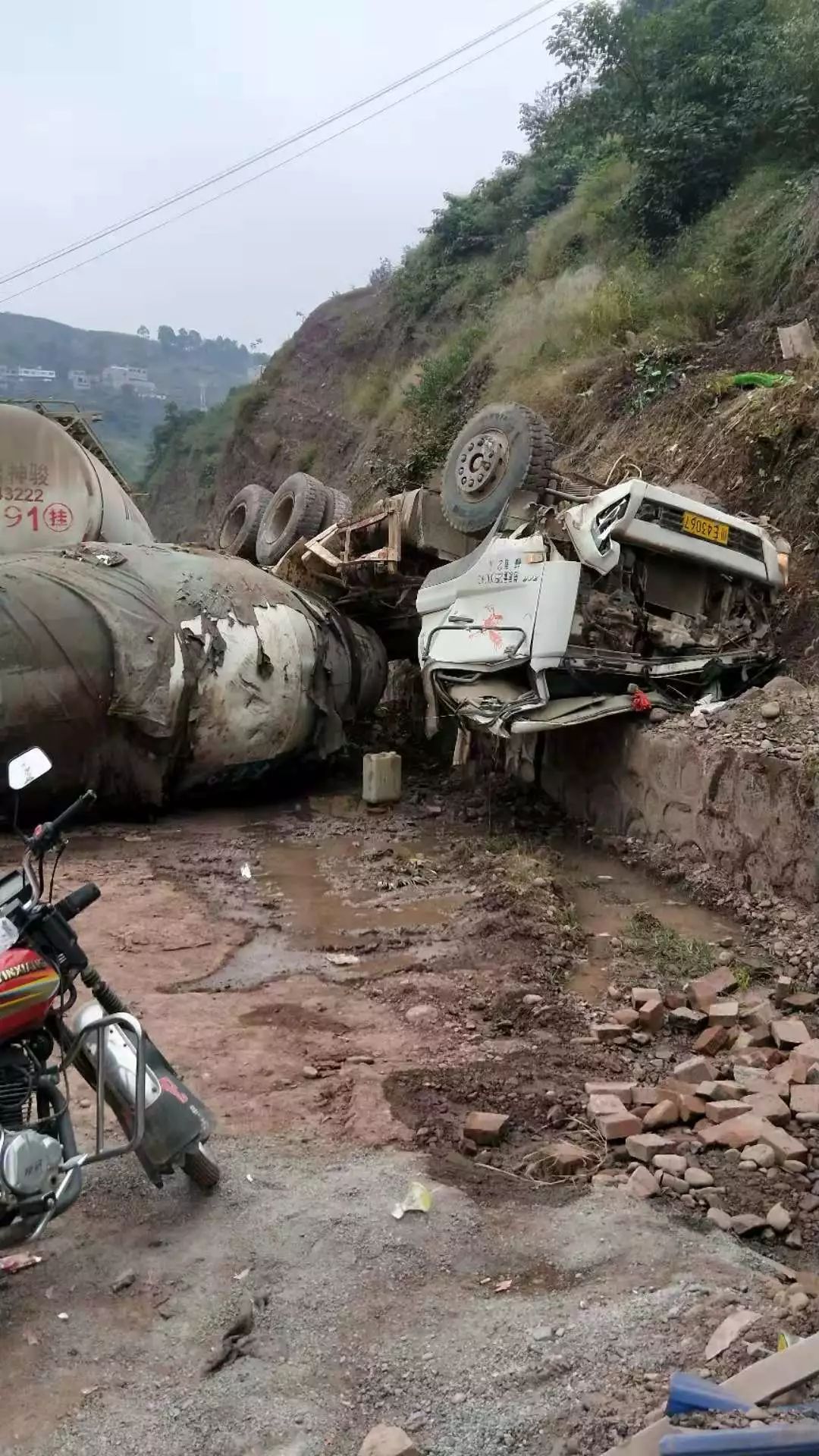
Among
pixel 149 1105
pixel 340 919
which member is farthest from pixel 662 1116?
pixel 340 919

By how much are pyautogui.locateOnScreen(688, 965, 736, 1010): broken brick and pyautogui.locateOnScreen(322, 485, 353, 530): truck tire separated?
7128mm

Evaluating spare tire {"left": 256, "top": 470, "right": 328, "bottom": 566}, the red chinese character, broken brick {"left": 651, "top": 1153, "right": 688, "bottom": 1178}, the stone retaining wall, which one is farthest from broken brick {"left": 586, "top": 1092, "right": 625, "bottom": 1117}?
spare tire {"left": 256, "top": 470, "right": 328, "bottom": 566}

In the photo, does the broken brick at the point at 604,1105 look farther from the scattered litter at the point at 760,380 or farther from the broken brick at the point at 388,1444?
the scattered litter at the point at 760,380

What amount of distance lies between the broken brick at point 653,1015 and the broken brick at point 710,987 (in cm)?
22

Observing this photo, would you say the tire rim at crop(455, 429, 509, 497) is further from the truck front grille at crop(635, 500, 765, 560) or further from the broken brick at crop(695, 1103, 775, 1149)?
the broken brick at crop(695, 1103, 775, 1149)

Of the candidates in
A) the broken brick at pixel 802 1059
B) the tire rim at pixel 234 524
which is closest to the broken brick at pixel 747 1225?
the broken brick at pixel 802 1059

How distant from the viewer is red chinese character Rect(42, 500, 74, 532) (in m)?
9.45

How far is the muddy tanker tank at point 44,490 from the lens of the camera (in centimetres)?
926

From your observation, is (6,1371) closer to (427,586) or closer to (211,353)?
(427,586)

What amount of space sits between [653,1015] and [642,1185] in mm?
1304

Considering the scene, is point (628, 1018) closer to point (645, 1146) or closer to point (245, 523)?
point (645, 1146)

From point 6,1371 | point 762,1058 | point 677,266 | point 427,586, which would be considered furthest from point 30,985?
point 677,266

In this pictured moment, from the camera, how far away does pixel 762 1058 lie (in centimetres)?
386

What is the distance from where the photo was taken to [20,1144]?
2.47 m
